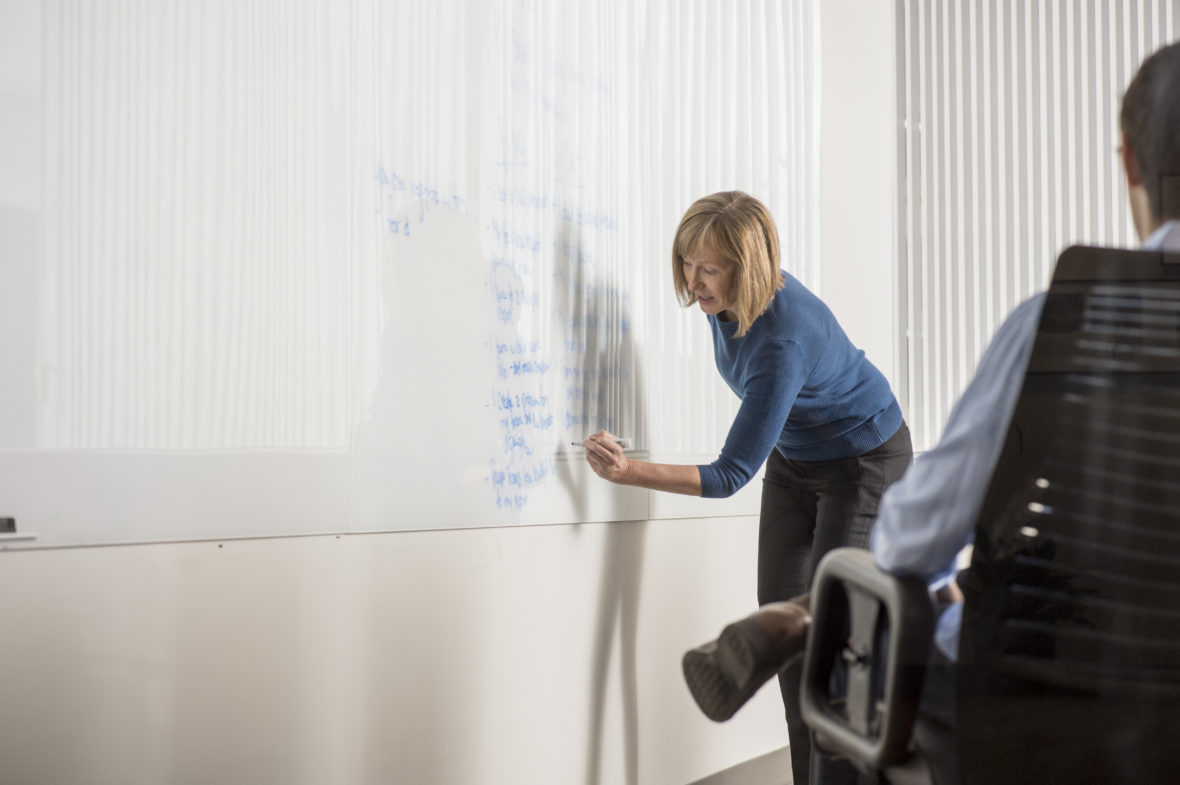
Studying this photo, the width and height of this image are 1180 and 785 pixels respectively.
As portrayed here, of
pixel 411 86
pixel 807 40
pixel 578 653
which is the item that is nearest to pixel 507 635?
pixel 578 653

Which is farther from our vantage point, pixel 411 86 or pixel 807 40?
pixel 807 40

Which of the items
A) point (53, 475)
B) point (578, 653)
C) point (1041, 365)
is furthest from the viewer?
point (578, 653)

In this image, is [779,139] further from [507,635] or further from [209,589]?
[209,589]

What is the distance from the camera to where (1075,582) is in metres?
0.77

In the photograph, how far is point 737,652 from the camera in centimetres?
95

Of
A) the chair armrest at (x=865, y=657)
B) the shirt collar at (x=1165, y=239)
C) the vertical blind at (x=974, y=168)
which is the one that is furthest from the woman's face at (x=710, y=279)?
the vertical blind at (x=974, y=168)

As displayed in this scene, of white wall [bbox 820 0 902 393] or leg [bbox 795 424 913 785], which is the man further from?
white wall [bbox 820 0 902 393]

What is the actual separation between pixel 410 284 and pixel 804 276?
1346 mm

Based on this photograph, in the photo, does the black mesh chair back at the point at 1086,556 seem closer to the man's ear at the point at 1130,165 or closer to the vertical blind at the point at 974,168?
the man's ear at the point at 1130,165

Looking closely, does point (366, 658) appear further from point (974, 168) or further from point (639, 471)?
point (974, 168)

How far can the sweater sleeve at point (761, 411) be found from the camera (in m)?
1.62

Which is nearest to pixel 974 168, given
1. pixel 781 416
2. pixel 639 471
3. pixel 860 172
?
pixel 860 172

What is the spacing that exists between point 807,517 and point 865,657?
3.35ft

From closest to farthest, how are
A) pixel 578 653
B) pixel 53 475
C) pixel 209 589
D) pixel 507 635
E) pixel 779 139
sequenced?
pixel 53 475 < pixel 209 589 < pixel 507 635 < pixel 578 653 < pixel 779 139
